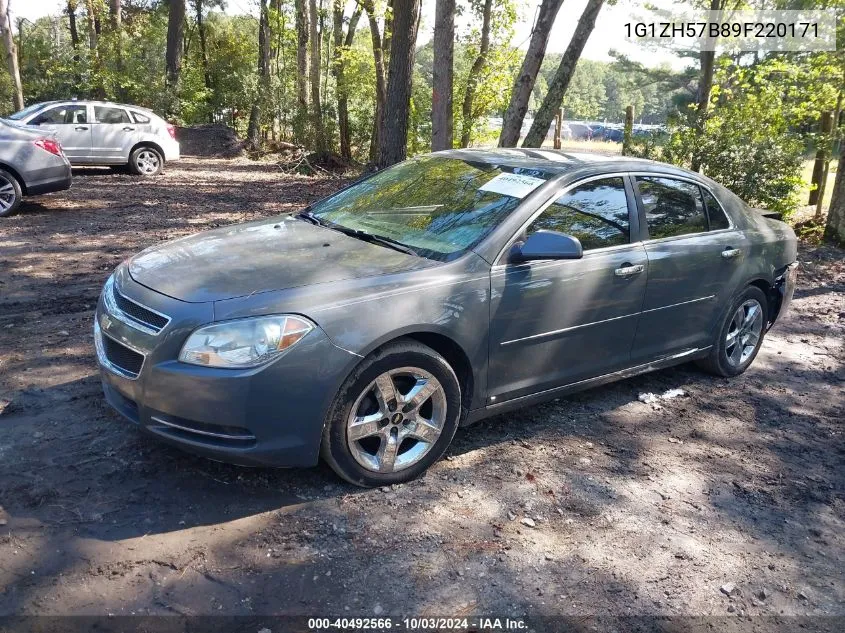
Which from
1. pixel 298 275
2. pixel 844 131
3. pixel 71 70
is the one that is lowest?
pixel 298 275

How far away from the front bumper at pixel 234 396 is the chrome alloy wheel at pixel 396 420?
9.4 inches

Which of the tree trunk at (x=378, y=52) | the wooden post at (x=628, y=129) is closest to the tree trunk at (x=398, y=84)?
the wooden post at (x=628, y=129)

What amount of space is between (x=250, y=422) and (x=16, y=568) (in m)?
1.08

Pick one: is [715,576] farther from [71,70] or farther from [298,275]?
[71,70]

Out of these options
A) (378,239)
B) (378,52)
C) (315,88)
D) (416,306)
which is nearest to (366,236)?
(378,239)

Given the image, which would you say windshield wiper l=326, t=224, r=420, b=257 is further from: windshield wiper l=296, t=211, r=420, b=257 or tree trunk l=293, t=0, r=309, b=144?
tree trunk l=293, t=0, r=309, b=144

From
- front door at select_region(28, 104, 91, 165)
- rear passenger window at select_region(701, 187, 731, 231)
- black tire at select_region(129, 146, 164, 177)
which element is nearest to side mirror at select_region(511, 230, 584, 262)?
rear passenger window at select_region(701, 187, 731, 231)

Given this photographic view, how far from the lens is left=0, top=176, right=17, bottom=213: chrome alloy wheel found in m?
9.97

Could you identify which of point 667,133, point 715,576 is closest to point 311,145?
point 667,133

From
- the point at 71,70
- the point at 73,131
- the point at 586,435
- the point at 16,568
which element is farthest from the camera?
the point at 71,70

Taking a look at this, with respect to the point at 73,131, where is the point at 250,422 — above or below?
below

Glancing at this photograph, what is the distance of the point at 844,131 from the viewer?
39.5ft

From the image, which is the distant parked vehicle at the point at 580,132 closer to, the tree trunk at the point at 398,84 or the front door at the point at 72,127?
the tree trunk at the point at 398,84

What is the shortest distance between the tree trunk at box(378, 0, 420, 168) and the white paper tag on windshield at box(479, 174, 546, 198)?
7.84 metres
